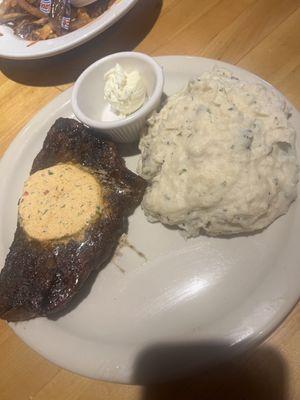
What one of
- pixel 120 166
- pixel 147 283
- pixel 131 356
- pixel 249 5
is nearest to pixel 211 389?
pixel 131 356

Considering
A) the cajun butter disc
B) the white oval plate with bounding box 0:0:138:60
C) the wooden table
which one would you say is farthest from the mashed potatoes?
the white oval plate with bounding box 0:0:138:60

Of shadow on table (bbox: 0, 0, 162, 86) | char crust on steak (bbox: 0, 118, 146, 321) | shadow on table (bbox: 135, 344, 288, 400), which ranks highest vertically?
shadow on table (bbox: 0, 0, 162, 86)

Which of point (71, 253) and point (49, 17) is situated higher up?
point (49, 17)

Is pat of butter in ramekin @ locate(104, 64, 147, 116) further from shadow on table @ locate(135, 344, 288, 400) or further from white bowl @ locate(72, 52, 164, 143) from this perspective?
shadow on table @ locate(135, 344, 288, 400)

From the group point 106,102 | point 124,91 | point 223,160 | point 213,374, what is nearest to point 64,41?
point 106,102

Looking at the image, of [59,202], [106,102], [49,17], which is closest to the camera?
[59,202]

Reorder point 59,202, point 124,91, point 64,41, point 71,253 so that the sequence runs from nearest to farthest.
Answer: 1. point 71,253
2. point 59,202
3. point 124,91
4. point 64,41

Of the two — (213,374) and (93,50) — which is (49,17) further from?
(213,374)
